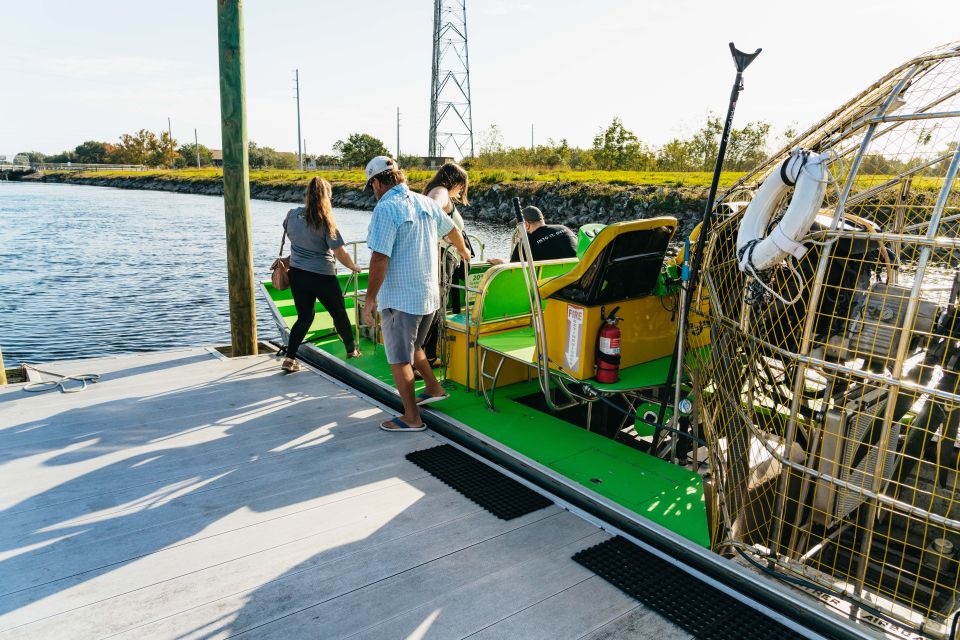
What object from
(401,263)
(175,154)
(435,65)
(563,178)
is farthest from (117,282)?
(175,154)

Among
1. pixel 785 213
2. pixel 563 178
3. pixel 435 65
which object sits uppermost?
pixel 435 65

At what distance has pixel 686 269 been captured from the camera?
142 inches

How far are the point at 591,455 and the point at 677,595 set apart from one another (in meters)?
1.26

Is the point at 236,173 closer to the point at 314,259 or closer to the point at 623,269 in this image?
the point at 314,259

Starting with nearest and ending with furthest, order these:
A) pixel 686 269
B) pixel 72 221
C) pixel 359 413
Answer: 1. pixel 686 269
2. pixel 359 413
3. pixel 72 221

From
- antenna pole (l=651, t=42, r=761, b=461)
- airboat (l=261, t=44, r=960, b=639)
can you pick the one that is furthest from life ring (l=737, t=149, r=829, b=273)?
antenna pole (l=651, t=42, r=761, b=461)

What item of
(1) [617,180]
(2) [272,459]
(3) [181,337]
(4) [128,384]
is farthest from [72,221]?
(2) [272,459]

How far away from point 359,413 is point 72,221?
3325 centimetres

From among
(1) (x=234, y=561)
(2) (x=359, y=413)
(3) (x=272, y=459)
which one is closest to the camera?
(1) (x=234, y=561)

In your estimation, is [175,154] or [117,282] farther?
[175,154]

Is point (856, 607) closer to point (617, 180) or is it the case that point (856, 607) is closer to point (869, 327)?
point (869, 327)

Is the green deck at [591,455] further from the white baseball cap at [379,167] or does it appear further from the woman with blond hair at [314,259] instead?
the white baseball cap at [379,167]

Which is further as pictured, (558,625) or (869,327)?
(869,327)

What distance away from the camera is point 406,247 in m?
4.19
